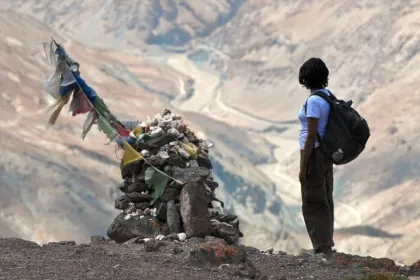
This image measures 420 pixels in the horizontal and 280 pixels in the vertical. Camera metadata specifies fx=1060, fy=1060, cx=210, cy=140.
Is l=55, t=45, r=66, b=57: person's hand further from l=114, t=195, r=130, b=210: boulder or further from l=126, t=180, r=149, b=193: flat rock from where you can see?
l=114, t=195, r=130, b=210: boulder

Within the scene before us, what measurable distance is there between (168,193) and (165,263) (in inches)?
117

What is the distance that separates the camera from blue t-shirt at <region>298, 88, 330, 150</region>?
8.55 meters

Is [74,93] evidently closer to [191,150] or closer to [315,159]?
[191,150]

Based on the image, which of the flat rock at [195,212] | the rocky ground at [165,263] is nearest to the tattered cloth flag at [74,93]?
the flat rock at [195,212]

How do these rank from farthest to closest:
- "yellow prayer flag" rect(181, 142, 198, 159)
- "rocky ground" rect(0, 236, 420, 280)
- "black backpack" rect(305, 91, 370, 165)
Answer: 1. "yellow prayer flag" rect(181, 142, 198, 159)
2. "black backpack" rect(305, 91, 370, 165)
3. "rocky ground" rect(0, 236, 420, 280)

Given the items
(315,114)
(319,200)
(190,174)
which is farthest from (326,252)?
(190,174)

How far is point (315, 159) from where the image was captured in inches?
346

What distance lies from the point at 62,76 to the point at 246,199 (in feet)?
375

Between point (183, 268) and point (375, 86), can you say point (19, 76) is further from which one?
point (183, 268)

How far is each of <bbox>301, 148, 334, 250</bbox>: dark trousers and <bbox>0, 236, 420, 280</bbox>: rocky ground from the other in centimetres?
31

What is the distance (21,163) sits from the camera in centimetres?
8444

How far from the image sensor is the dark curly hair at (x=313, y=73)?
8.79 metres

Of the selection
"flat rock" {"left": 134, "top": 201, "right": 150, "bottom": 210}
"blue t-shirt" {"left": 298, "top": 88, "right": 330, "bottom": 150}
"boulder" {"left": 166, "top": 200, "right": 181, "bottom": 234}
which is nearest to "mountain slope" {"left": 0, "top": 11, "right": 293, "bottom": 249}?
"flat rock" {"left": 134, "top": 201, "right": 150, "bottom": 210}

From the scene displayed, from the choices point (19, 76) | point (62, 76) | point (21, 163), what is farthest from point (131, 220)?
point (19, 76)
